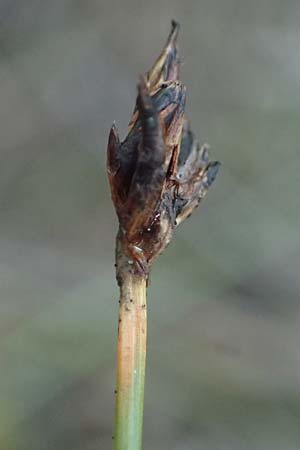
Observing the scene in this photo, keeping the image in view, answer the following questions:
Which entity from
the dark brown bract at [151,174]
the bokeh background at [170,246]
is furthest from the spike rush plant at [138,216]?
A: the bokeh background at [170,246]

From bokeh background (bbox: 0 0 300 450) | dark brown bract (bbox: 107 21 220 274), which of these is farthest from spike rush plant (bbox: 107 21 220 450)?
bokeh background (bbox: 0 0 300 450)

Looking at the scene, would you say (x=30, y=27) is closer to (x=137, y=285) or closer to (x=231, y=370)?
(x=231, y=370)

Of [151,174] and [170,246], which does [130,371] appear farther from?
[170,246]

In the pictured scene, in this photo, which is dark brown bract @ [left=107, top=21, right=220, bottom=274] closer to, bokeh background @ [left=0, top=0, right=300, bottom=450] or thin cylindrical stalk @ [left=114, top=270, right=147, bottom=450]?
thin cylindrical stalk @ [left=114, top=270, right=147, bottom=450]

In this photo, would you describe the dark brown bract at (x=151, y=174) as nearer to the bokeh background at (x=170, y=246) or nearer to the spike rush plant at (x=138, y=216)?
the spike rush plant at (x=138, y=216)

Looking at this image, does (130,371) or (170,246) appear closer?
(130,371)

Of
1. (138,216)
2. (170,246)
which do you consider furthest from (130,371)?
(170,246)
